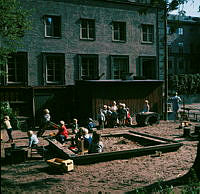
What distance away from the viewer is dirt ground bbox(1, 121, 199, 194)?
8570 mm

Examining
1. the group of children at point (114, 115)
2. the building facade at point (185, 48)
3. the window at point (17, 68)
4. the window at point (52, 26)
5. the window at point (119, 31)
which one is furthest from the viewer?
the building facade at point (185, 48)

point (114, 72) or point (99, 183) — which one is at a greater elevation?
point (114, 72)

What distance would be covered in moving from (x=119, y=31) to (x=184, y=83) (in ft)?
59.9

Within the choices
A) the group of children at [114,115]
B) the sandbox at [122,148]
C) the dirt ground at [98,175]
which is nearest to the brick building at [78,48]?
the group of children at [114,115]

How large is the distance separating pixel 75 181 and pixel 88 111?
12661 millimetres

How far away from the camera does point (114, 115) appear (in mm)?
20422

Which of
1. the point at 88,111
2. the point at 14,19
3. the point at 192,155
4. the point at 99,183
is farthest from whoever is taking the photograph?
the point at 88,111

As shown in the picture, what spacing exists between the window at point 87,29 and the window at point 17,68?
567 centimetres

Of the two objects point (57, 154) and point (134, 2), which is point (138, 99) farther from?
point (57, 154)

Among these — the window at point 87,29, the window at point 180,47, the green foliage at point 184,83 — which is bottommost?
the green foliage at point 184,83

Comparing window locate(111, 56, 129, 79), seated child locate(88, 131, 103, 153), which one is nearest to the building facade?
window locate(111, 56, 129, 79)

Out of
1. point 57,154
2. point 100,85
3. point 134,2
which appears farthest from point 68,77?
point 57,154

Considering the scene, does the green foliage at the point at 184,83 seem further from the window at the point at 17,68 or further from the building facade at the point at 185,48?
the window at the point at 17,68

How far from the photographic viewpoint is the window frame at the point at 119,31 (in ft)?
85.7
